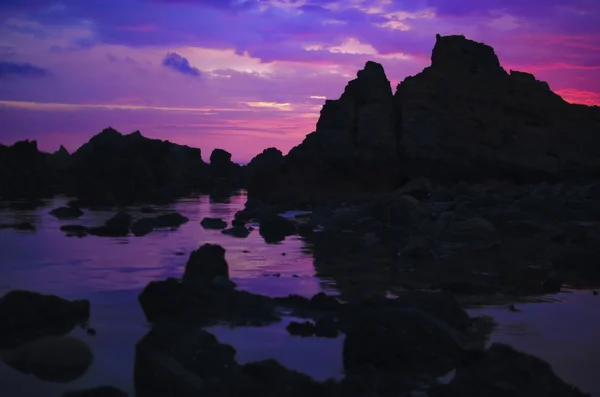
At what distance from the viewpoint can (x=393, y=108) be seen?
35844 millimetres

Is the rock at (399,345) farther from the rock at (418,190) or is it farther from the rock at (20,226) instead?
the rock at (418,190)

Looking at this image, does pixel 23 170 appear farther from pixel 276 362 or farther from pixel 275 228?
pixel 276 362

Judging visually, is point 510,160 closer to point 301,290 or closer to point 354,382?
point 301,290

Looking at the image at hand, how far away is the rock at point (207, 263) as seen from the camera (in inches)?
333

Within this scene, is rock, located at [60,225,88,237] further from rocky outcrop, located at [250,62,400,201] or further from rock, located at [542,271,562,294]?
rocky outcrop, located at [250,62,400,201]

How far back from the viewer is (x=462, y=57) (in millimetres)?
35812

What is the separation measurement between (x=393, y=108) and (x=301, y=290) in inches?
1111

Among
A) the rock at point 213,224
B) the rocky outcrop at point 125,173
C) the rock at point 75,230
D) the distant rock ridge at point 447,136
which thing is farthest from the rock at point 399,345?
the rocky outcrop at point 125,173

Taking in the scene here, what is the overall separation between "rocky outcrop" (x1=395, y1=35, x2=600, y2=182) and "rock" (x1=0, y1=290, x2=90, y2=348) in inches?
1099

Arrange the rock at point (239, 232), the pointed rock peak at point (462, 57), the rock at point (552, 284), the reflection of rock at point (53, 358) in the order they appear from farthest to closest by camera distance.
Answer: the pointed rock peak at point (462, 57) < the rock at point (239, 232) < the rock at point (552, 284) < the reflection of rock at point (53, 358)

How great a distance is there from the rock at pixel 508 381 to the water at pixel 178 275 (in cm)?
58

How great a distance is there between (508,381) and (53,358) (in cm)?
329

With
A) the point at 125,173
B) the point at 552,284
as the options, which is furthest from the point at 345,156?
the point at 552,284

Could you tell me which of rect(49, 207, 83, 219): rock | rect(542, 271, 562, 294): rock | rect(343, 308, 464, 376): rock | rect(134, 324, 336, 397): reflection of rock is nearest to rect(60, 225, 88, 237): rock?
rect(49, 207, 83, 219): rock
